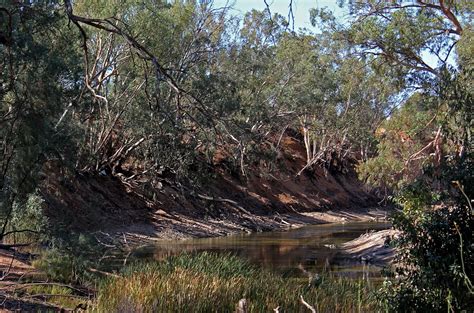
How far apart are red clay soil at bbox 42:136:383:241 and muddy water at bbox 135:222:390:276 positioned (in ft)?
7.24

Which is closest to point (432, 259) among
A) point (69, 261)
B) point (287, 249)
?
Result: point (69, 261)

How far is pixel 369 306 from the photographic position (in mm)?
9875

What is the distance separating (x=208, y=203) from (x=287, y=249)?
9.25 meters

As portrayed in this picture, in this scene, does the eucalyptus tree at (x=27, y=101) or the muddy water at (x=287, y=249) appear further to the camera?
the muddy water at (x=287, y=249)

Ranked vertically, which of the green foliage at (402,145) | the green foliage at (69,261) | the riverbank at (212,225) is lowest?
the green foliage at (69,261)

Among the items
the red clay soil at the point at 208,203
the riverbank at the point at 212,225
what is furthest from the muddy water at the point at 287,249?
the red clay soil at the point at 208,203

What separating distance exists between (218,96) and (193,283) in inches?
694

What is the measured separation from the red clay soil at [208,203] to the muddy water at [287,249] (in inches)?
86.9

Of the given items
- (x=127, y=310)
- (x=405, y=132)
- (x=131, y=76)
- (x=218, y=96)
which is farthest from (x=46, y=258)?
(x=405, y=132)

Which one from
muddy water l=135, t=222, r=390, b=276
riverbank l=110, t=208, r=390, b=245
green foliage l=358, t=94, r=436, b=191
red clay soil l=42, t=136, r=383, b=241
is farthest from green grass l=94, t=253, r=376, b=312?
green foliage l=358, t=94, r=436, b=191

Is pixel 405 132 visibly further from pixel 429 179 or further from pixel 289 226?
pixel 429 179

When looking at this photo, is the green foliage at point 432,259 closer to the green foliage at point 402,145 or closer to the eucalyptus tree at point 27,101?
the eucalyptus tree at point 27,101

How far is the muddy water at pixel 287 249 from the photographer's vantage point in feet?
61.1

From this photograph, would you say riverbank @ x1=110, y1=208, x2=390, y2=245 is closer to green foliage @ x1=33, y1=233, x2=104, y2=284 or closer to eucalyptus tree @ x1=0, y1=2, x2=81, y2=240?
green foliage @ x1=33, y1=233, x2=104, y2=284
